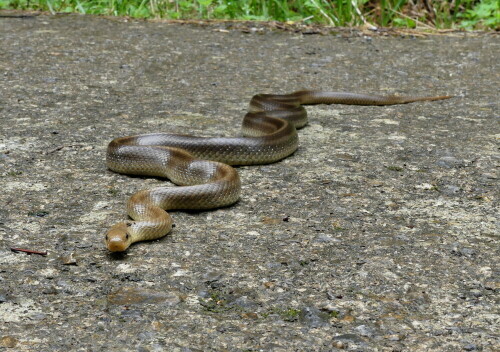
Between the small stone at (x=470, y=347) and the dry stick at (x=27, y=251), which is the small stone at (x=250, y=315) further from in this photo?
the dry stick at (x=27, y=251)

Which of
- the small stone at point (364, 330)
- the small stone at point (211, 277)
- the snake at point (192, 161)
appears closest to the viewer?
the small stone at point (364, 330)

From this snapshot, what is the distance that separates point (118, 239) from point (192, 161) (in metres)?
1.17

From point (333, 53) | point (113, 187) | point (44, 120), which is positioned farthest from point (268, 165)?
point (333, 53)

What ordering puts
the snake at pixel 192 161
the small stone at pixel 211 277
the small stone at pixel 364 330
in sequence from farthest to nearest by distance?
the snake at pixel 192 161, the small stone at pixel 211 277, the small stone at pixel 364 330

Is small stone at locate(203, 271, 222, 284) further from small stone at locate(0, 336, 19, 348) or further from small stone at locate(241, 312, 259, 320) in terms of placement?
small stone at locate(0, 336, 19, 348)

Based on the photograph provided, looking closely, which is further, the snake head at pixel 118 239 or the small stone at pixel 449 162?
the small stone at pixel 449 162

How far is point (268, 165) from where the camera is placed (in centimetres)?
470

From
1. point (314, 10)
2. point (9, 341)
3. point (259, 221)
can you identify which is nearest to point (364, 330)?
point (259, 221)

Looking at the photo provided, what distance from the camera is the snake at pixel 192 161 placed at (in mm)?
3473

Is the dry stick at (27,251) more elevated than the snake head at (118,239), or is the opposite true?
the snake head at (118,239)

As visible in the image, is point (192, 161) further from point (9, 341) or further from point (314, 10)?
point (314, 10)

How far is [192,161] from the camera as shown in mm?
4246

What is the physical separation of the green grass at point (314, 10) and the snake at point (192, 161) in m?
3.84

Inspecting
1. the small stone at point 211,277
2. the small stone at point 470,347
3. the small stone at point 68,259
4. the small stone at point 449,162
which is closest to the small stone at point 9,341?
the small stone at point 68,259
